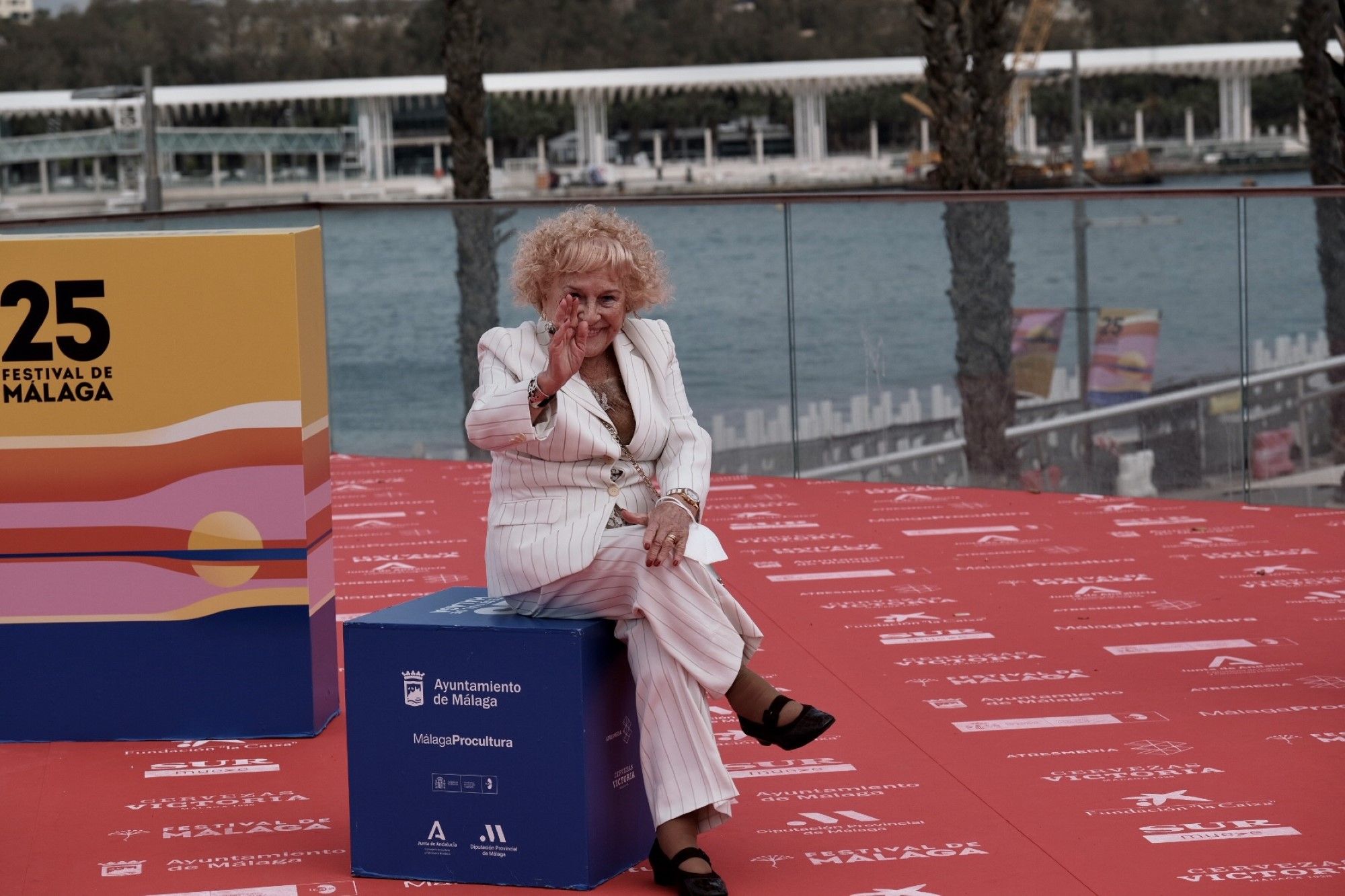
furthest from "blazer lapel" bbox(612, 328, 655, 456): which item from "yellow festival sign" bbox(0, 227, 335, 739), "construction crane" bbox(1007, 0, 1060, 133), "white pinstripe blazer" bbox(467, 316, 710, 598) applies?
"construction crane" bbox(1007, 0, 1060, 133)

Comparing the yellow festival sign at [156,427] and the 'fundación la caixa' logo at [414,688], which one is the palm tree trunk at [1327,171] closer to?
the yellow festival sign at [156,427]

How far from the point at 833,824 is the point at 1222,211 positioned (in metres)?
4.28

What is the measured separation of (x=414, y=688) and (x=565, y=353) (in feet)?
1.99

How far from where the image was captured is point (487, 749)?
2.96m

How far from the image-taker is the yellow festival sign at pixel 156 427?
381 centimetres

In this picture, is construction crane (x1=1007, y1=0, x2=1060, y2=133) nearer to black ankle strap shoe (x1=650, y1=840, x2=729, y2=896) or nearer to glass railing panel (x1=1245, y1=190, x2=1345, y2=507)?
glass railing panel (x1=1245, y1=190, x2=1345, y2=507)

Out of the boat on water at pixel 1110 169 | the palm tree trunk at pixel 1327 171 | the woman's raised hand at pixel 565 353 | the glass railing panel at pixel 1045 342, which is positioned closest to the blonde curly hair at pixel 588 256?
the woman's raised hand at pixel 565 353

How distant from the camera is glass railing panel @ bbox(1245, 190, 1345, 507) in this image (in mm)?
6559

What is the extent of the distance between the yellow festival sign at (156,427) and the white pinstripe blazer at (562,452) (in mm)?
798

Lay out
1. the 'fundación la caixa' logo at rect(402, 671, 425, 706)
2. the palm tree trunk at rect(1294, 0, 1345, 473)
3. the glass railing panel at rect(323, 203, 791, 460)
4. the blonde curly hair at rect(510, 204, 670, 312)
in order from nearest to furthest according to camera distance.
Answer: the 'fundación la caixa' logo at rect(402, 671, 425, 706)
the blonde curly hair at rect(510, 204, 670, 312)
the palm tree trunk at rect(1294, 0, 1345, 473)
the glass railing panel at rect(323, 203, 791, 460)

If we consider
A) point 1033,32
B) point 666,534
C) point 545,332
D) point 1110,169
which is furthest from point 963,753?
point 1033,32

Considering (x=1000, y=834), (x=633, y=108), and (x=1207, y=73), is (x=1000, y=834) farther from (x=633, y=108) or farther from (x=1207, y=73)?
(x=633, y=108)

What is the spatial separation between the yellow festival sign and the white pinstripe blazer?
80cm

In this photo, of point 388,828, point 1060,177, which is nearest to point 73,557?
point 388,828
